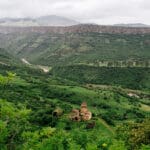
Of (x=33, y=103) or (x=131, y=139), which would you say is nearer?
(x=131, y=139)

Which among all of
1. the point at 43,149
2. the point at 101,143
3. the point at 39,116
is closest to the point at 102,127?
the point at 39,116

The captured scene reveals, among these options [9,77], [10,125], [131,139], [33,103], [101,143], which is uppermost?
[9,77]

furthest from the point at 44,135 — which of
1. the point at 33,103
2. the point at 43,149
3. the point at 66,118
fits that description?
the point at 33,103

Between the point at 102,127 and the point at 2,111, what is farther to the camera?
the point at 102,127

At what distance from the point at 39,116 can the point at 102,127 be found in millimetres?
21693

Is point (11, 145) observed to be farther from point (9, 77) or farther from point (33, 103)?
point (33, 103)

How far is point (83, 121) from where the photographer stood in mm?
126500

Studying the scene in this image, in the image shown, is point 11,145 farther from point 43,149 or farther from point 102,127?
point 102,127

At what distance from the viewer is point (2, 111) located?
6159 centimetres

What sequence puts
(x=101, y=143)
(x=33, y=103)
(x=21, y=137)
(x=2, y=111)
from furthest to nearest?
1. (x=33, y=103)
2. (x=101, y=143)
3. (x=21, y=137)
4. (x=2, y=111)

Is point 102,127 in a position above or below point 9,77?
below

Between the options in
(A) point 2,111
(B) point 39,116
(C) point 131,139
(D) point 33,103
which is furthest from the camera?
(D) point 33,103

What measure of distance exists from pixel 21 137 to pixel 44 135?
3427 mm

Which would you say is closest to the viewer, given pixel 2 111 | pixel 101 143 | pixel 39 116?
pixel 2 111
